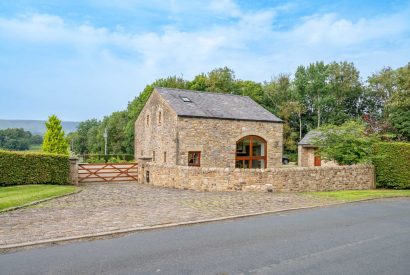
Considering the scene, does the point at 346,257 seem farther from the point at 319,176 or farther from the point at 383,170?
the point at 383,170

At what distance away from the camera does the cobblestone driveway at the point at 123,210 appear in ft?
26.1

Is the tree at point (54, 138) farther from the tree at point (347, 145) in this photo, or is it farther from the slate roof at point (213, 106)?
Result: the tree at point (347, 145)

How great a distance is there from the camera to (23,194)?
12852 millimetres

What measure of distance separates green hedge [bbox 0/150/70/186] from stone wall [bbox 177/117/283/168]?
7.38 metres

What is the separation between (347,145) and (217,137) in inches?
335

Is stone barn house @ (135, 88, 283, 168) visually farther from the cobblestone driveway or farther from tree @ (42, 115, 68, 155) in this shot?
the cobblestone driveway

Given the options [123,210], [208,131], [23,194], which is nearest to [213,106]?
[208,131]

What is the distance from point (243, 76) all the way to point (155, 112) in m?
28.6

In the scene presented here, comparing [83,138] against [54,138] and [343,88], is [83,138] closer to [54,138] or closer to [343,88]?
[54,138]

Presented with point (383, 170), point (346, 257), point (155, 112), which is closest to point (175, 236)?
point (346, 257)

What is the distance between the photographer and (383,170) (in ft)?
60.7

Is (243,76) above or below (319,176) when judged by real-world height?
above

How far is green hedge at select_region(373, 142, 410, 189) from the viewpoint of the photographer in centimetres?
1817

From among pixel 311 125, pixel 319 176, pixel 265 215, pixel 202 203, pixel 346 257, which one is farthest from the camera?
pixel 311 125
